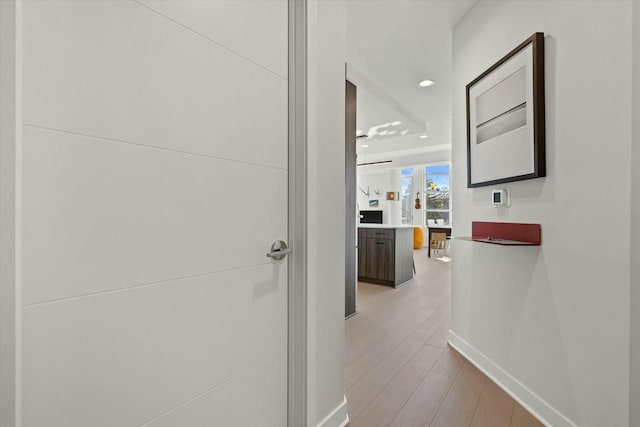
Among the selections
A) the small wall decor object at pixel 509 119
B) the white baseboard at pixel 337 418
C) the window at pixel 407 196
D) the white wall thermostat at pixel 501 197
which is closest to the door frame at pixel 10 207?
the white baseboard at pixel 337 418

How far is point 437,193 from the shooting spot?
9.11 m

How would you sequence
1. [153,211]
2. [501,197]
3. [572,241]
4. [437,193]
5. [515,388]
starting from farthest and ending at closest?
[437,193] → [501,197] → [515,388] → [572,241] → [153,211]

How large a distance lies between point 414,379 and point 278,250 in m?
1.41

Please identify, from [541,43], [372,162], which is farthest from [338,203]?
[372,162]

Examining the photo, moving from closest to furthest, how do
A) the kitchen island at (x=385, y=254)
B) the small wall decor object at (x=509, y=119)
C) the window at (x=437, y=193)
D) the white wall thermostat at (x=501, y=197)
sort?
1. the small wall decor object at (x=509, y=119)
2. the white wall thermostat at (x=501, y=197)
3. the kitchen island at (x=385, y=254)
4. the window at (x=437, y=193)

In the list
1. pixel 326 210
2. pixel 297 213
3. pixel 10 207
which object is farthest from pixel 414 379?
pixel 10 207

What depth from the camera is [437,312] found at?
129 inches

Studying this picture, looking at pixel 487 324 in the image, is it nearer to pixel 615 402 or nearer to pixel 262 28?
pixel 615 402

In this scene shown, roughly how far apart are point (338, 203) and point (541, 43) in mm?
1356

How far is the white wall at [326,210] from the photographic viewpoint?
4.24ft

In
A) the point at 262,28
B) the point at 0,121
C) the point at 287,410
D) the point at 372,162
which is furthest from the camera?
the point at 372,162

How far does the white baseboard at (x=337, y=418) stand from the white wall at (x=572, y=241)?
1021 mm

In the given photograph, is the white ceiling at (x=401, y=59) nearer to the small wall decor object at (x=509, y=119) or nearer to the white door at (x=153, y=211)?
the small wall decor object at (x=509, y=119)

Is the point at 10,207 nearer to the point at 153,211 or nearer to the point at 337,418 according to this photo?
the point at 153,211
